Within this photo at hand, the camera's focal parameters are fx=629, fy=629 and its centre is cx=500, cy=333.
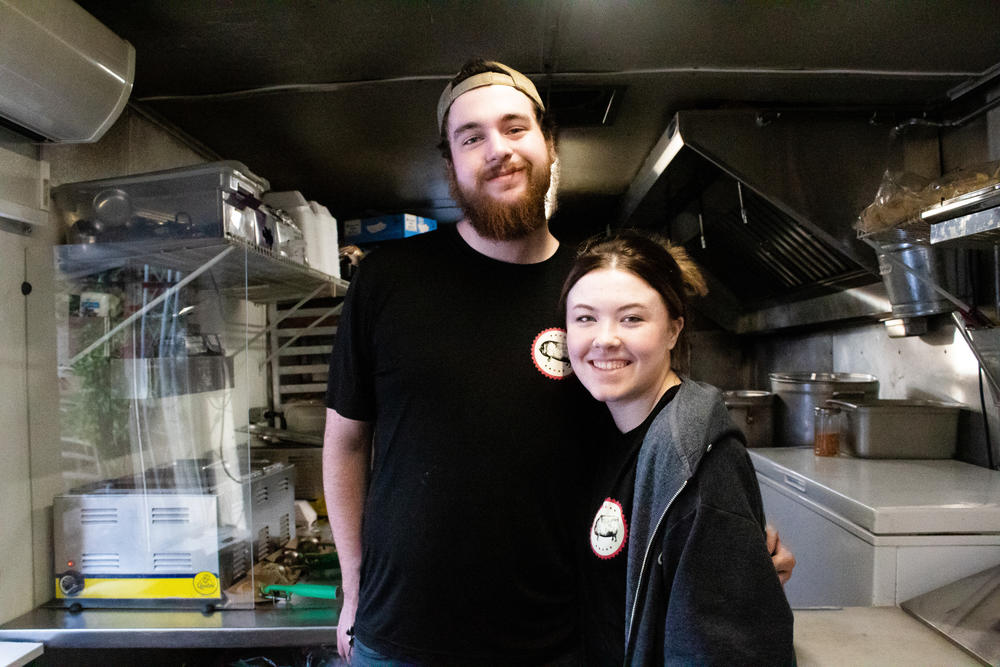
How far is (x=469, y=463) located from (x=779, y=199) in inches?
71.4

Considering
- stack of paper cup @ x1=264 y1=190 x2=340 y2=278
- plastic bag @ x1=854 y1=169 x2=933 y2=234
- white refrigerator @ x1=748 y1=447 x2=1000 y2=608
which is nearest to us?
white refrigerator @ x1=748 y1=447 x2=1000 y2=608

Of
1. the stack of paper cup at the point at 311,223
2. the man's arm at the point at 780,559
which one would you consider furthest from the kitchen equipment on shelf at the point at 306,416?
the man's arm at the point at 780,559

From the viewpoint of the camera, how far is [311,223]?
2.54 m

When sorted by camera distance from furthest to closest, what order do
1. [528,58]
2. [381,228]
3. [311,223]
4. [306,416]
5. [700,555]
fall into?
[381,228], [306,416], [311,223], [528,58], [700,555]

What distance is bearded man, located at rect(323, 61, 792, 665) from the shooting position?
3.79 feet

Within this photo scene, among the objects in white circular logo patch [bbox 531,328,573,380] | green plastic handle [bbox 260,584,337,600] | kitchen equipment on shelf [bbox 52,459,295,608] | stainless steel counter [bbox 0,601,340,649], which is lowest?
stainless steel counter [bbox 0,601,340,649]

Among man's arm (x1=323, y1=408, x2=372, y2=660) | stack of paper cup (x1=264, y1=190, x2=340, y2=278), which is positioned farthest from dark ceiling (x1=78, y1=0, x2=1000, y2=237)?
man's arm (x1=323, y1=408, x2=372, y2=660)

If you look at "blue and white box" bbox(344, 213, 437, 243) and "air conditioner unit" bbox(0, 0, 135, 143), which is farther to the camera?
"blue and white box" bbox(344, 213, 437, 243)

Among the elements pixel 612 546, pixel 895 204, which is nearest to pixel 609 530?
pixel 612 546

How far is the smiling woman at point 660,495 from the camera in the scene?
→ 876 mm

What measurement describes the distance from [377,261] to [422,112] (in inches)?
44.9

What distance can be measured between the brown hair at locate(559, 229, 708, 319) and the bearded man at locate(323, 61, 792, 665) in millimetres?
145

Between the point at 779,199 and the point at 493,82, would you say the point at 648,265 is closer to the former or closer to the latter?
the point at 493,82

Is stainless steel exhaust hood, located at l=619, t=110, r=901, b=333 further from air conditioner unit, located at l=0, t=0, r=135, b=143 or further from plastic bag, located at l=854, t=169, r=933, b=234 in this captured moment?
air conditioner unit, located at l=0, t=0, r=135, b=143
